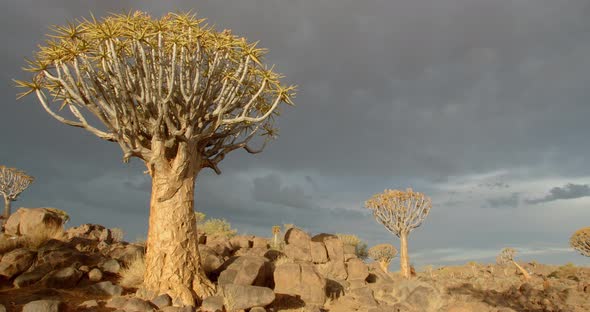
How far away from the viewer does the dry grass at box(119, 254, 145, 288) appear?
1102 cm

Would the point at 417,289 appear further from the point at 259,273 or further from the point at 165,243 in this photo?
the point at 165,243

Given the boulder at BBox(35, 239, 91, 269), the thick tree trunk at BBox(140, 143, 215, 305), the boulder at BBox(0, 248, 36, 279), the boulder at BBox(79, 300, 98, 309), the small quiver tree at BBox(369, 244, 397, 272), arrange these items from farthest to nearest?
the small quiver tree at BBox(369, 244, 397, 272) → the boulder at BBox(35, 239, 91, 269) → the boulder at BBox(0, 248, 36, 279) → the thick tree trunk at BBox(140, 143, 215, 305) → the boulder at BBox(79, 300, 98, 309)

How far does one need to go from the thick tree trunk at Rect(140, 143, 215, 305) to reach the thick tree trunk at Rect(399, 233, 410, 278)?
15123 mm

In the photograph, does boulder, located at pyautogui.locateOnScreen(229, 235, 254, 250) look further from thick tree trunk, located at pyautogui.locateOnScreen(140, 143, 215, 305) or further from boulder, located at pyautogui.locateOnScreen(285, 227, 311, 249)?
thick tree trunk, located at pyautogui.locateOnScreen(140, 143, 215, 305)

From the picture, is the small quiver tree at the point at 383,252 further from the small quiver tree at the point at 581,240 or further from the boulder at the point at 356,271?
the boulder at the point at 356,271

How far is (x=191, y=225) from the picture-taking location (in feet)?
34.6

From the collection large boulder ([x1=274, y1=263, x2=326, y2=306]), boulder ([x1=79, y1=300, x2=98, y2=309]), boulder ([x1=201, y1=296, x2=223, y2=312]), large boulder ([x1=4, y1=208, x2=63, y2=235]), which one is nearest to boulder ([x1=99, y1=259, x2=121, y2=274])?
boulder ([x1=79, y1=300, x2=98, y2=309])

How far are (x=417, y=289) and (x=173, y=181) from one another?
27.4 ft

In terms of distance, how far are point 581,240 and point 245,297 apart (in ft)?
83.3

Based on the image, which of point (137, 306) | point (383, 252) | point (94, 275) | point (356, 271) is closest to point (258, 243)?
point (356, 271)

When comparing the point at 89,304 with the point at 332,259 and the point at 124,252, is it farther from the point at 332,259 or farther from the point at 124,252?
the point at 332,259

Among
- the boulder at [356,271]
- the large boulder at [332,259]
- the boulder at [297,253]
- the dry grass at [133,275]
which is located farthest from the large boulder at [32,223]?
the boulder at [356,271]

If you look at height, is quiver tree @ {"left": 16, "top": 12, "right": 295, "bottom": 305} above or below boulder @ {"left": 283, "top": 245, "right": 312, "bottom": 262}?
above

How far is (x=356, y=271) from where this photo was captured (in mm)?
15203
